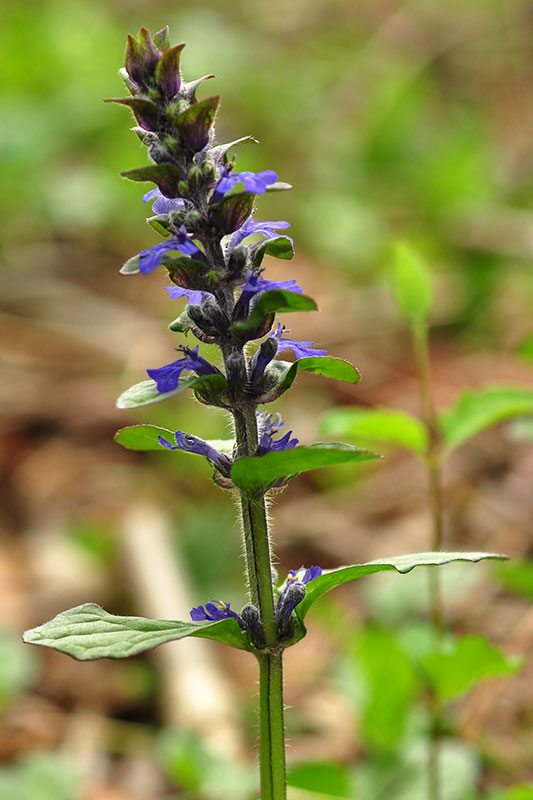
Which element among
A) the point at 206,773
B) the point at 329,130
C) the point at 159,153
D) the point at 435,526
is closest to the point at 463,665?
the point at 435,526

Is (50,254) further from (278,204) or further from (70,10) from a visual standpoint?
(70,10)

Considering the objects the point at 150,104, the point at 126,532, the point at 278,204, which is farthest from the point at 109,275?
the point at 150,104

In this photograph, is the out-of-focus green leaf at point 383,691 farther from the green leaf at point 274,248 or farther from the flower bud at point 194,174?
the flower bud at point 194,174

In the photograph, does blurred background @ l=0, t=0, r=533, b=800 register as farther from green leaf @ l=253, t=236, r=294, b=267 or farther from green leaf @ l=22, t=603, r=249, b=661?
green leaf @ l=253, t=236, r=294, b=267

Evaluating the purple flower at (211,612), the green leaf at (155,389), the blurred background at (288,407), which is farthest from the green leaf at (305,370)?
the blurred background at (288,407)

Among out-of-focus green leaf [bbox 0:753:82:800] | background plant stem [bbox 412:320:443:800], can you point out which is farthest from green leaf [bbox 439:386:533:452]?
out-of-focus green leaf [bbox 0:753:82:800]
